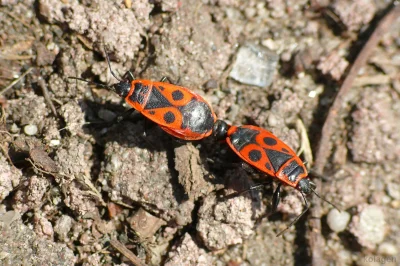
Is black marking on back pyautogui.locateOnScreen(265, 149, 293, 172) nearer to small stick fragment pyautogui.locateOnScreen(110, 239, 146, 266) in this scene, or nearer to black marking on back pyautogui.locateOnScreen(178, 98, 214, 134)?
black marking on back pyautogui.locateOnScreen(178, 98, 214, 134)

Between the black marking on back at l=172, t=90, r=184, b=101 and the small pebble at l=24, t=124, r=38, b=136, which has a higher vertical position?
the black marking on back at l=172, t=90, r=184, b=101

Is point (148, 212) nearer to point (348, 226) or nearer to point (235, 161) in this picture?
point (235, 161)

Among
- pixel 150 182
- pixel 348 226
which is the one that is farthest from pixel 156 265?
pixel 348 226

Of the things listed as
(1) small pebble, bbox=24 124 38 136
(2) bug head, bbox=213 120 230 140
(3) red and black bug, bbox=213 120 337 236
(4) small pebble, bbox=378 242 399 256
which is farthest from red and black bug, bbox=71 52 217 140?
(4) small pebble, bbox=378 242 399 256

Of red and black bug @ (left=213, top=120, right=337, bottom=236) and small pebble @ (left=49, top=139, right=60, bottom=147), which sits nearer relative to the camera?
small pebble @ (left=49, top=139, right=60, bottom=147)

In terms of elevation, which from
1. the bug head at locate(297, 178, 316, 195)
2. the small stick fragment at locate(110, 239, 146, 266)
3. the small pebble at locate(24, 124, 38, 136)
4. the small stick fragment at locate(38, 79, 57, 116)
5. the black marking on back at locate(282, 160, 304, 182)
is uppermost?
the small stick fragment at locate(38, 79, 57, 116)

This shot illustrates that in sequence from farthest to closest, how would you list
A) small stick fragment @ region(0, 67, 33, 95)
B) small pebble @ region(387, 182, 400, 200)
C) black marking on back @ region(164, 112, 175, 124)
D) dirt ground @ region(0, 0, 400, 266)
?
small pebble @ region(387, 182, 400, 200)
small stick fragment @ region(0, 67, 33, 95)
black marking on back @ region(164, 112, 175, 124)
dirt ground @ region(0, 0, 400, 266)

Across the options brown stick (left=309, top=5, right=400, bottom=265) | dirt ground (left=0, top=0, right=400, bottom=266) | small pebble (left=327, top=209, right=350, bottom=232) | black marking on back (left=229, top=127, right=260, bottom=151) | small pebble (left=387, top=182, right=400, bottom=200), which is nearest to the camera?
dirt ground (left=0, top=0, right=400, bottom=266)

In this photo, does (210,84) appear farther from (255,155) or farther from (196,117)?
(255,155)
